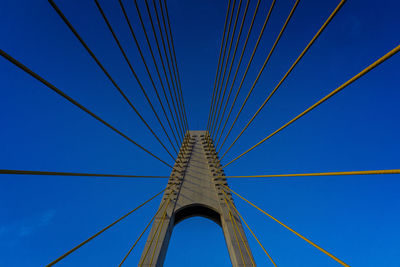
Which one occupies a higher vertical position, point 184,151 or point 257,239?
point 184,151

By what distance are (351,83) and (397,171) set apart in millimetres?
684

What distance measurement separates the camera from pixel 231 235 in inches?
160

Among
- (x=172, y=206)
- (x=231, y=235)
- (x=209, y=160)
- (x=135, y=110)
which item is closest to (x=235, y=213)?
(x=231, y=235)

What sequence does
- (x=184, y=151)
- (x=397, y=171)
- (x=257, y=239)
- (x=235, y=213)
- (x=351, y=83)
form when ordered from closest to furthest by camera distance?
1. (x=397, y=171)
2. (x=351, y=83)
3. (x=257, y=239)
4. (x=235, y=213)
5. (x=184, y=151)

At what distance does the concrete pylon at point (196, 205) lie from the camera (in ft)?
12.1

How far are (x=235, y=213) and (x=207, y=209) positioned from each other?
84 cm

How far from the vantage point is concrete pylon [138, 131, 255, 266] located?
3695mm

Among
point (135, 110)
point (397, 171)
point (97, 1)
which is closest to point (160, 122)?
point (135, 110)

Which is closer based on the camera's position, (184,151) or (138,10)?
(138,10)

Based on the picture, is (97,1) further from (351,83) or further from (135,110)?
(351,83)

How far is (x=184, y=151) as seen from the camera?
6910 millimetres

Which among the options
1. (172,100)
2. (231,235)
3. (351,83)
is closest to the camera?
(351,83)

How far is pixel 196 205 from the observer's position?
192 inches

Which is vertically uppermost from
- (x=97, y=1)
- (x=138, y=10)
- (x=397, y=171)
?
(x=138, y=10)
